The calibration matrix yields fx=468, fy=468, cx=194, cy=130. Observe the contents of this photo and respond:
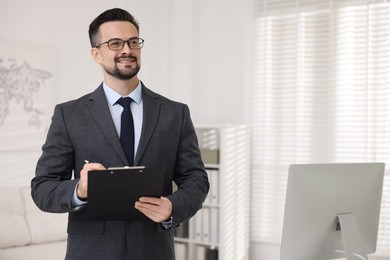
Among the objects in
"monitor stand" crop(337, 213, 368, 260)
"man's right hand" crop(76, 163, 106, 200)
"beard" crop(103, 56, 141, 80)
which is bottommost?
"monitor stand" crop(337, 213, 368, 260)

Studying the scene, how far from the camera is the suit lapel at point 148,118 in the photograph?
1.60 metres

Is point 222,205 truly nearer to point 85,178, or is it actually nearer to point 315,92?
point 315,92

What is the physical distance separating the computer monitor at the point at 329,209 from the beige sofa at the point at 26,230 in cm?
194

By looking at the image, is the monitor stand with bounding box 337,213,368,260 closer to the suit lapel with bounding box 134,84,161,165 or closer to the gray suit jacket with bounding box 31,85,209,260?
the gray suit jacket with bounding box 31,85,209,260

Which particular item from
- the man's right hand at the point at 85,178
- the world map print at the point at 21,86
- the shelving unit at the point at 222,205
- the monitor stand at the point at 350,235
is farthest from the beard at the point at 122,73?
the world map print at the point at 21,86

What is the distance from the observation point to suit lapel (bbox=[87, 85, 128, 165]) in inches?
62.0

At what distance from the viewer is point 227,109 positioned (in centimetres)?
419

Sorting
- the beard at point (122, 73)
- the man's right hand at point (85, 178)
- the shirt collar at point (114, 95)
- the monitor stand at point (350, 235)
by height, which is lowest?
the monitor stand at point (350, 235)

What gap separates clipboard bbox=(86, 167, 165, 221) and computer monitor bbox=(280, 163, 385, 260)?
21.7 inches

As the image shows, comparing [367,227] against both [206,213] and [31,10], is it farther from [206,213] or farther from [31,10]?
[31,10]

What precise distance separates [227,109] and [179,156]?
2.50 meters

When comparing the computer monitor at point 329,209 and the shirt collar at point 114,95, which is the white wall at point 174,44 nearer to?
the shirt collar at point 114,95

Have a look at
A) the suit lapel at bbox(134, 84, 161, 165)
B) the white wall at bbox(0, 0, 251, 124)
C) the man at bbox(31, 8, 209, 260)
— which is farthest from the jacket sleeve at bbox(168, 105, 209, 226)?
the white wall at bbox(0, 0, 251, 124)

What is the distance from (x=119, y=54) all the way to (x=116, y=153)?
1.12ft
